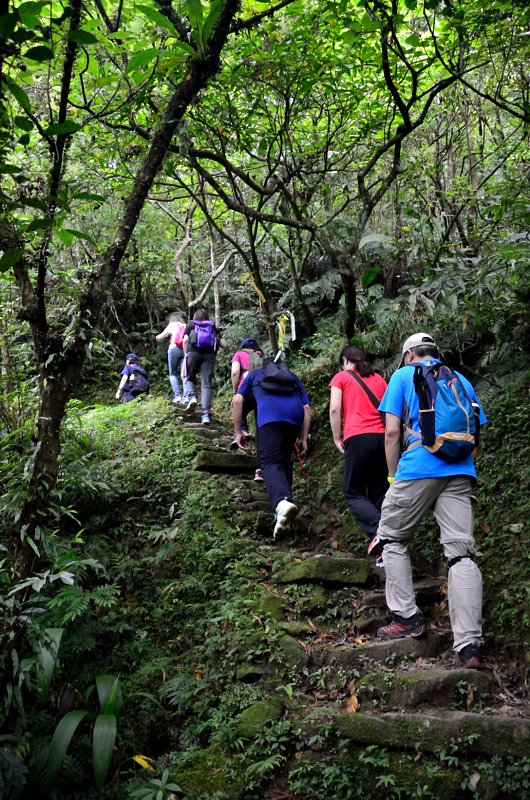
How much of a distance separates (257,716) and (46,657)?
1507 millimetres

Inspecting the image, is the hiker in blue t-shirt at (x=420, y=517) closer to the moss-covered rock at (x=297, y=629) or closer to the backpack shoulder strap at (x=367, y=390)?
the moss-covered rock at (x=297, y=629)

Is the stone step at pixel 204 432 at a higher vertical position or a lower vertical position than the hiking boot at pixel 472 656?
higher

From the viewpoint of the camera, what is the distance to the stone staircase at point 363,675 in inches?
124

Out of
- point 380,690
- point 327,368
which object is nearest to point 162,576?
point 380,690

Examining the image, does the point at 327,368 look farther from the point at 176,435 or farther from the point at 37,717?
the point at 37,717

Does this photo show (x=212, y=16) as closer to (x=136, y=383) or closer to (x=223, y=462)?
(x=223, y=462)

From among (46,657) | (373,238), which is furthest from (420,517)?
(373,238)

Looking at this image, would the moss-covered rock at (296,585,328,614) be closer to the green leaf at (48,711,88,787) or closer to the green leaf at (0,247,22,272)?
the green leaf at (48,711,88,787)

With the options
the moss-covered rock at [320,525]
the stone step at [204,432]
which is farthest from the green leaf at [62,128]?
the stone step at [204,432]

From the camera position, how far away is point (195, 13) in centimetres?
428

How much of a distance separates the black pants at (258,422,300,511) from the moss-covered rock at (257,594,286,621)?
1.09 m

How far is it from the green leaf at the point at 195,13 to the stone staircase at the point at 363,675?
14.8ft

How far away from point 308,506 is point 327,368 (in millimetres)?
2626

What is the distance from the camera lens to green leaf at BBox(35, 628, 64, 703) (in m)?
3.71
